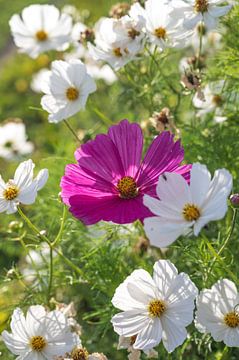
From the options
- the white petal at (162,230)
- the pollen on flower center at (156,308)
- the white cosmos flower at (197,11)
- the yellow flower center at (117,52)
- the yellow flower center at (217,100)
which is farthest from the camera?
the yellow flower center at (217,100)

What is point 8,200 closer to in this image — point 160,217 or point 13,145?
point 160,217

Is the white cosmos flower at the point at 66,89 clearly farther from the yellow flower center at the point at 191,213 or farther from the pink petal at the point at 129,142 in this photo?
the yellow flower center at the point at 191,213

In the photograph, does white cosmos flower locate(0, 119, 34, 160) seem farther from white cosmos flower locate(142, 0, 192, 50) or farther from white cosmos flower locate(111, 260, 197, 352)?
white cosmos flower locate(111, 260, 197, 352)

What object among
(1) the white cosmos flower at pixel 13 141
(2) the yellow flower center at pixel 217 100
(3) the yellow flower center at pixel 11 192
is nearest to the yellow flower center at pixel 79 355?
(3) the yellow flower center at pixel 11 192

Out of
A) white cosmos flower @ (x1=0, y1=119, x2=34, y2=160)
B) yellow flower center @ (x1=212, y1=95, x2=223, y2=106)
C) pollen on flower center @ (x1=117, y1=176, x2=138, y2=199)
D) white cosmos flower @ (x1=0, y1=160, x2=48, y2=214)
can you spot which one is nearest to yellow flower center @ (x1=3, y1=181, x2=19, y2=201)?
white cosmos flower @ (x1=0, y1=160, x2=48, y2=214)

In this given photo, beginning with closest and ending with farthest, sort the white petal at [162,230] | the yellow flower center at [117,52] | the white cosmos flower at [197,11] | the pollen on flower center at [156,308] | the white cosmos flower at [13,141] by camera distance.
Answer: the white petal at [162,230] < the pollen on flower center at [156,308] < the white cosmos flower at [197,11] < the yellow flower center at [117,52] < the white cosmos flower at [13,141]

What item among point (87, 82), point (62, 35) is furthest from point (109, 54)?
point (62, 35)
